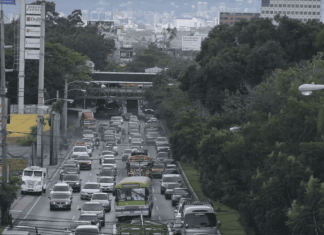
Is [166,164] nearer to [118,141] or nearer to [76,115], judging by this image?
[118,141]

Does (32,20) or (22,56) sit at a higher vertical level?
(32,20)

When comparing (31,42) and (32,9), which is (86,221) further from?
(32,9)

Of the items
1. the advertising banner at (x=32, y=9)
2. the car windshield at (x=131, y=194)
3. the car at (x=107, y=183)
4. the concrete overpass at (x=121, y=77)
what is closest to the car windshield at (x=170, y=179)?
the car at (x=107, y=183)

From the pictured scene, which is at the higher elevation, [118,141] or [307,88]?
[307,88]

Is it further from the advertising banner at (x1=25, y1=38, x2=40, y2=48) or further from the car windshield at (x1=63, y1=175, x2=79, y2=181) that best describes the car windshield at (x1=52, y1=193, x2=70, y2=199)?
the advertising banner at (x1=25, y1=38, x2=40, y2=48)

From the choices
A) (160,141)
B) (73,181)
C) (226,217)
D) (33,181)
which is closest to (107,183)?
(73,181)

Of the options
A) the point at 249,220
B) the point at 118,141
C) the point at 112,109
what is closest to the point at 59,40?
the point at 112,109
